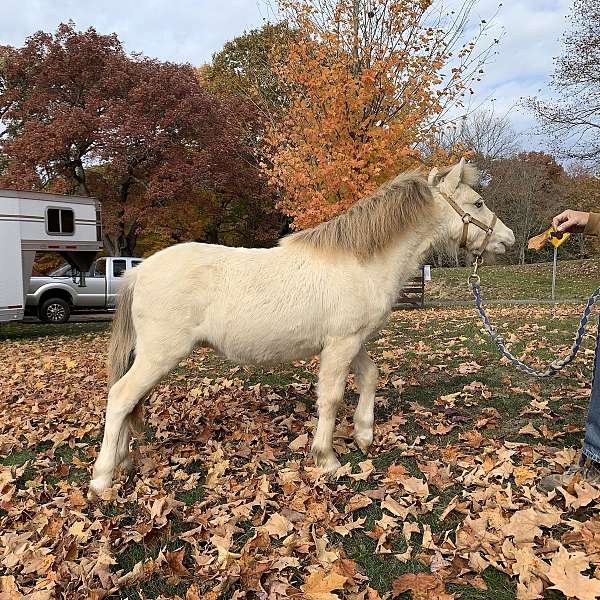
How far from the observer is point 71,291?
18.2 meters

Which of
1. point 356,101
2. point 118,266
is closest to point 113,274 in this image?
point 118,266

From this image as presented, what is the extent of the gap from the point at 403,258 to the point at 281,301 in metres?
1.18

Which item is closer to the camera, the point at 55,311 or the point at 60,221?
the point at 60,221

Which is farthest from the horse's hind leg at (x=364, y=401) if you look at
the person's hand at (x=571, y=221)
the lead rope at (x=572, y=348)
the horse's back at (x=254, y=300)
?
the person's hand at (x=571, y=221)

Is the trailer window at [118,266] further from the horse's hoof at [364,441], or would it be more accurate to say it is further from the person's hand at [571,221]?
the person's hand at [571,221]

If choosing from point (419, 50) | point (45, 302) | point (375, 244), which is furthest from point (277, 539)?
point (45, 302)

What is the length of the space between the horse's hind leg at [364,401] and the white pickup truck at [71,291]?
43.3 ft

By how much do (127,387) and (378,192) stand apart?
2729 mm

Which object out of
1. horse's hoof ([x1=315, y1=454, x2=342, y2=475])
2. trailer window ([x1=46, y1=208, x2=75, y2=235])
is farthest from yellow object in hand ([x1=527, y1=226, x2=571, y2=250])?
trailer window ([x1=46, y1=208, x2=75, y2=235])

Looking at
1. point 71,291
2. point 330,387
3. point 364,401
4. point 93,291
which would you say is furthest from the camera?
point 93,291

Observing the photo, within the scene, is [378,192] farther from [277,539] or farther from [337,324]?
[277,539]

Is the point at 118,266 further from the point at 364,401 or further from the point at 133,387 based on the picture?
the point at 364,401

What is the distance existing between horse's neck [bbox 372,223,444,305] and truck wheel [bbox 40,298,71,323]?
16273 mm

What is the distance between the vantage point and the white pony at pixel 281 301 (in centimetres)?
405
